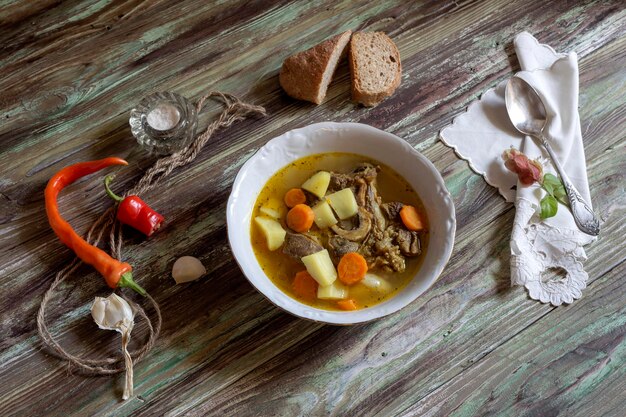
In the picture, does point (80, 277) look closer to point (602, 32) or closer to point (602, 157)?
point (602, 157)

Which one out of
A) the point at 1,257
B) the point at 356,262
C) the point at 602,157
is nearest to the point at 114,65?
the point at 1,257

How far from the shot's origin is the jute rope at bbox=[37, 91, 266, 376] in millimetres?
2584

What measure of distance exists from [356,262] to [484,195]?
804 mm

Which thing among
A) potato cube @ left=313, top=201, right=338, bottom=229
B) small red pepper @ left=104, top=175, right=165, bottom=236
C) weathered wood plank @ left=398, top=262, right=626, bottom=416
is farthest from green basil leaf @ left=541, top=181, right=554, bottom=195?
small red pepper @ left=104, top=175, right=165, bottom=236

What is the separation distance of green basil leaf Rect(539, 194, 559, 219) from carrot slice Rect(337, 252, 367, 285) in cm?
89

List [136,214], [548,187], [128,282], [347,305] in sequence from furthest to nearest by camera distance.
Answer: [548,187] < [136,214] < [128,282] < [347,305]

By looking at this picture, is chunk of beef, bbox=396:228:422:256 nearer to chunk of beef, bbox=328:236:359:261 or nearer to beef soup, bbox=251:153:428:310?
beef soup, bbox=251:153:428:310

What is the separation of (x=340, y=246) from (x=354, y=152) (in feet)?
1.53

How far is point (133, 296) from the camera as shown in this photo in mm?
2703

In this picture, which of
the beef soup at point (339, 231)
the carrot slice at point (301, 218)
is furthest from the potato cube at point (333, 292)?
the carrot slice at point (301, 218)

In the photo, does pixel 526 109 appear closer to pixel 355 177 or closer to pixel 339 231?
pixel 355 177

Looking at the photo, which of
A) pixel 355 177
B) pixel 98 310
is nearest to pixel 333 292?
pixel 355 177

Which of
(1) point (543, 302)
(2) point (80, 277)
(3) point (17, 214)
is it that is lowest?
(1) point (543, 302)

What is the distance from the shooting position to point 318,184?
270 centimetres
